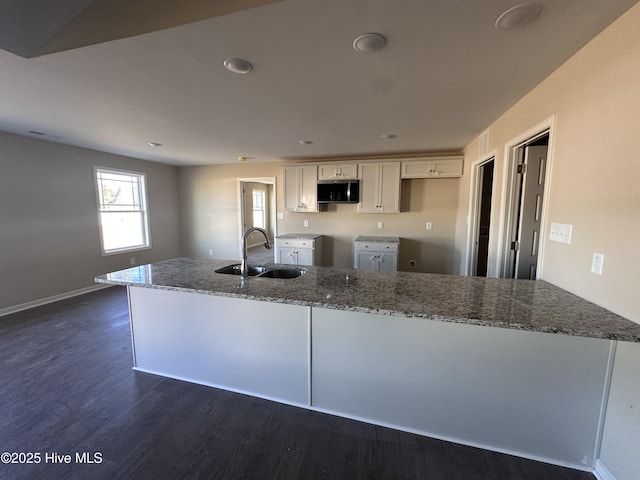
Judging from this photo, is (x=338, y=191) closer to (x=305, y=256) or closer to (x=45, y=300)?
(x=305, y=256)

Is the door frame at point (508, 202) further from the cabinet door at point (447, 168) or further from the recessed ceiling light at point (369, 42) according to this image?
the cabinet door at point (447, 168)

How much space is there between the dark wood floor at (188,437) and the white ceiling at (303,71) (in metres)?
2.34

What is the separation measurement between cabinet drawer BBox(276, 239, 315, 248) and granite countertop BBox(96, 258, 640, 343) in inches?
89.8

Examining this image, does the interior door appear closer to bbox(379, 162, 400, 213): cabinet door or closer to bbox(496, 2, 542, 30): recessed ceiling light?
bbox(496, 2, 542, 30): recessed ceiling light

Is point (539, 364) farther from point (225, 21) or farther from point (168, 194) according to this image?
point (168, 194)

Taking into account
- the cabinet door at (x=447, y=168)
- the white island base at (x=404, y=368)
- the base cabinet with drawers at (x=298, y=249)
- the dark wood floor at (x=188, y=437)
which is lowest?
the dark wood floor at (x=188, y=437)

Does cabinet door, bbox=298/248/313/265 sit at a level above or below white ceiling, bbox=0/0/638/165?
below

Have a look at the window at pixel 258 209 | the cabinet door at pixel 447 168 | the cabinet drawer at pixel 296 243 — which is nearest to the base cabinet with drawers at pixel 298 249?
the cabinet drawer at pixel 296 243

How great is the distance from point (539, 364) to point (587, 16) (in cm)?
178

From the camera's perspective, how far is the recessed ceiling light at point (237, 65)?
1.66 meters

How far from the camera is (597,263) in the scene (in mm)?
1397

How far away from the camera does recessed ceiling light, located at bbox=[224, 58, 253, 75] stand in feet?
5.46

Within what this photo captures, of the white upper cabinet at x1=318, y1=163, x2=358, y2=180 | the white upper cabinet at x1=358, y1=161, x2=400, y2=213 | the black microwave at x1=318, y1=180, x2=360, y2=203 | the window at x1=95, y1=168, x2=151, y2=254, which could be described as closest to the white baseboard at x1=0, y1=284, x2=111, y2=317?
the window at x1=95, y1=168, x2=151, y2=254

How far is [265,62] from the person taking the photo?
66.7 inches
